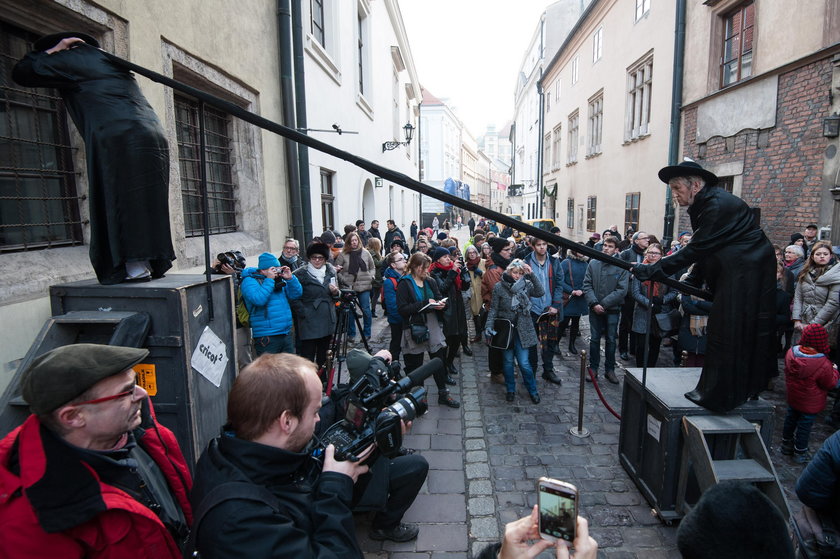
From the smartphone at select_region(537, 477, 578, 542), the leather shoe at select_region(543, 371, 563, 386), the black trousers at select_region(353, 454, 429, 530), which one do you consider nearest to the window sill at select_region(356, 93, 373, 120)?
the leather shoe at select_region(543, 371, 563, 386)

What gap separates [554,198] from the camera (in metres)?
29.8

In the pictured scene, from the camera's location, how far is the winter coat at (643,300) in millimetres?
6122

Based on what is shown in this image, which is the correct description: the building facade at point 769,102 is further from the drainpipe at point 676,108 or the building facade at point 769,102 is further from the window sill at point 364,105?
the window sill at point 364,105

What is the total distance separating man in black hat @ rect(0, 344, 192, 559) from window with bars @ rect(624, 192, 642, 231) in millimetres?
16281

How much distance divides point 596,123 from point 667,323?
1730 centimetres

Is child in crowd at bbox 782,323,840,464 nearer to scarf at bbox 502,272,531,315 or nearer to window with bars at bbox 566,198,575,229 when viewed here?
scarf at bbox 502,272,531,315

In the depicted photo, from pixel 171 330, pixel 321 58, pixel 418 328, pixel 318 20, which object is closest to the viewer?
pixel 171 330

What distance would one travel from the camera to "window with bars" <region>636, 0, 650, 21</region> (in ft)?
48.2

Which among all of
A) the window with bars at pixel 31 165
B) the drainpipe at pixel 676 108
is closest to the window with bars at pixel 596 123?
the drainpipe at pixel 676 108

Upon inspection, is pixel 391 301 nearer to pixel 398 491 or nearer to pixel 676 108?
pixel 398 491

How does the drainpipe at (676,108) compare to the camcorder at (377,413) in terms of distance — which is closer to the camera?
the camcorder at (377,413)

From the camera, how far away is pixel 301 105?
8.26 m

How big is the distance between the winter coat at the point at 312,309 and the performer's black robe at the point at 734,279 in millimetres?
4132

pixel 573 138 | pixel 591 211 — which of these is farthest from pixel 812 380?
pixel 573 138
